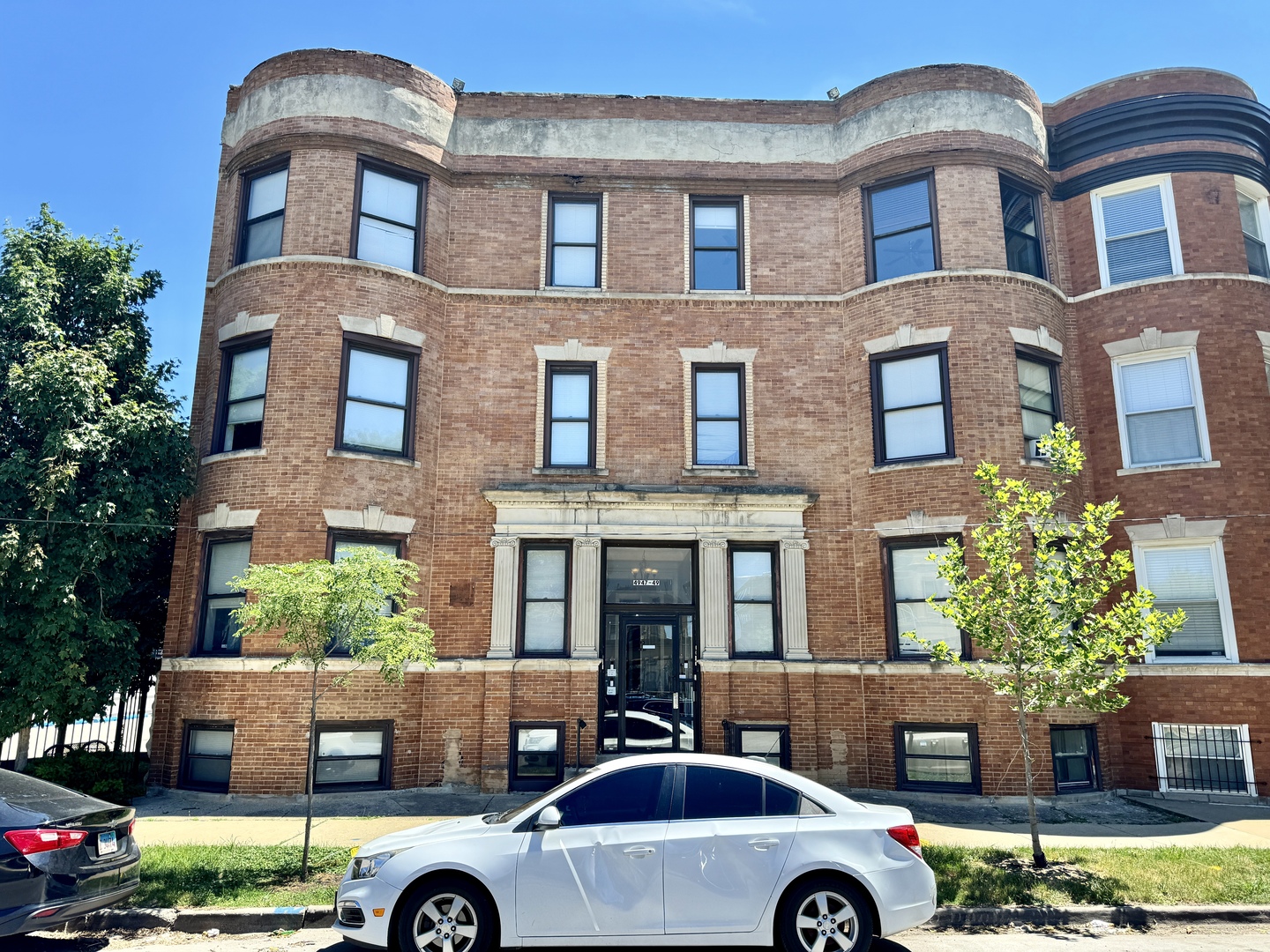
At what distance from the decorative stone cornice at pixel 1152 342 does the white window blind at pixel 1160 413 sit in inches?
11.0

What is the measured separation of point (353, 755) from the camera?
43.3 feet

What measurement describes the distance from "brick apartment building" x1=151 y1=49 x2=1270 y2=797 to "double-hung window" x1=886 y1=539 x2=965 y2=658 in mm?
73

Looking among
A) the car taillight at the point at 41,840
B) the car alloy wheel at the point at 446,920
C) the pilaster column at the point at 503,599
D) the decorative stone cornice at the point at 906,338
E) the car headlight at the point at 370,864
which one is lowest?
the car alloy wheel at the point at 446,920

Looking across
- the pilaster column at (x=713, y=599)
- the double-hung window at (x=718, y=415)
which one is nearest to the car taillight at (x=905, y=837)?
the pilaster column at (x=713, y=599)

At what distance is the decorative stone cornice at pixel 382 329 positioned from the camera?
1423 centimetres

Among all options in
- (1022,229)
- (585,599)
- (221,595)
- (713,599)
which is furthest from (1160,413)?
(221,595)

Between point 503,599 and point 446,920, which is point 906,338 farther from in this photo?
point 446,920

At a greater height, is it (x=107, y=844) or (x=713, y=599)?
(x=713, y=599)

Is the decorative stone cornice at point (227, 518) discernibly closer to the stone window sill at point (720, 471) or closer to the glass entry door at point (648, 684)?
the glass entry door at point (648, 684)

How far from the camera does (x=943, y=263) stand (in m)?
14.7

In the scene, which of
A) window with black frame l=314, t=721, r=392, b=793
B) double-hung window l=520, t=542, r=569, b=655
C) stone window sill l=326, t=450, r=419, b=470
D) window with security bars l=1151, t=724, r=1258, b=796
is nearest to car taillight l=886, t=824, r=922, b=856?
double-hung window l=520, t=542, r=569, b=655

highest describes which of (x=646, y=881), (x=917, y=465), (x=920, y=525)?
(x=917, y=465)

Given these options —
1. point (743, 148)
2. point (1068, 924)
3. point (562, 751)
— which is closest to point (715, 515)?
point (562, 751)

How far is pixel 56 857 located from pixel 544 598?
8.27 metres
